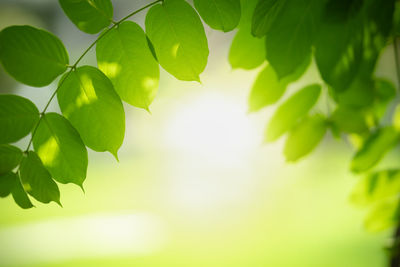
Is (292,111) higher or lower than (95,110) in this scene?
higher

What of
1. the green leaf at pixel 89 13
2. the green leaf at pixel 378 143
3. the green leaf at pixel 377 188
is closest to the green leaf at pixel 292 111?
the green leaf at pixel 378 143

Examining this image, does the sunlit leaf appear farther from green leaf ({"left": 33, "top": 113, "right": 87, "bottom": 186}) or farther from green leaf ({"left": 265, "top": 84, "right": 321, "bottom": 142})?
green leaf ({"left": 33, "top": 113, "right": 87, "bottom": 186})

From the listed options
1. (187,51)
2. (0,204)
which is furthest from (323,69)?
(0,204)

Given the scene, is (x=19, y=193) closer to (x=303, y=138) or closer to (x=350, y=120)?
(x=303, y=138)

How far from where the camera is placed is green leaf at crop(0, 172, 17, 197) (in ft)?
2.11

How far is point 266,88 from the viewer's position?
887mm

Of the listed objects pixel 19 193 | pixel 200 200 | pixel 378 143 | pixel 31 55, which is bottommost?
pixel 19 193

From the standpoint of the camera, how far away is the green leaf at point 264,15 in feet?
2.02

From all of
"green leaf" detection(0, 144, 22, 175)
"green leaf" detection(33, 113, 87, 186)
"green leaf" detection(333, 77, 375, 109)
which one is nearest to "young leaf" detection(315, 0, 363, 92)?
"green leaf" detection(333, 77, 375, 109)

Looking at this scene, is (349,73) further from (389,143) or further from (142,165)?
(142,165)

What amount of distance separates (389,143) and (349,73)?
1.48 feet

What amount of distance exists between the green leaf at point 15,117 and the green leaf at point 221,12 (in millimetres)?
346

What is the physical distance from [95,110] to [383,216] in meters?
0.96

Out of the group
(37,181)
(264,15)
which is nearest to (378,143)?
(264,15)
